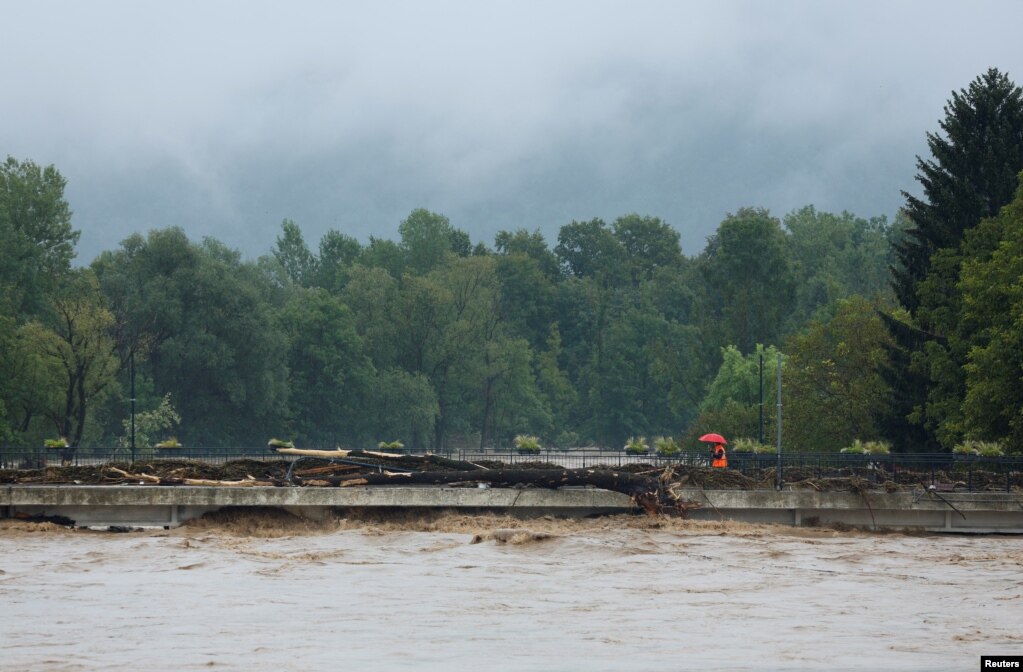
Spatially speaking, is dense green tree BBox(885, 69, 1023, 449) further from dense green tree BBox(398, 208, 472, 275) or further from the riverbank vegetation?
dense green tree BBox(398, 208, 472, 275)

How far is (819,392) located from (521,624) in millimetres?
61870

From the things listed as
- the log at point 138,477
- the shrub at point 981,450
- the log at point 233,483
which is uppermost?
the shrub at point 981,450

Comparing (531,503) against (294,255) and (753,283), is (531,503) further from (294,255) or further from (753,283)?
(294,255)

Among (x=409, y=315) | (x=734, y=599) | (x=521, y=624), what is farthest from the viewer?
(x=409, y=315)

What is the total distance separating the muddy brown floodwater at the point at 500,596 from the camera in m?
21.6

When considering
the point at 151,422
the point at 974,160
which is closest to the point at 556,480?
the point at 974,160

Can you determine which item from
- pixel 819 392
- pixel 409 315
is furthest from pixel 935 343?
pixel 409 315

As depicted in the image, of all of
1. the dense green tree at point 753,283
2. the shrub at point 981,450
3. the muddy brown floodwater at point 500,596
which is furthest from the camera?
the dense green tree at point 753,283

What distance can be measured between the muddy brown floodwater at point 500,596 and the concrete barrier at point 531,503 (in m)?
0.49

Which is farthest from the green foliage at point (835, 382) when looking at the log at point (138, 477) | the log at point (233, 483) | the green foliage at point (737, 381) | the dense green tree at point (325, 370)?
the dense green tree at point (325, 370)

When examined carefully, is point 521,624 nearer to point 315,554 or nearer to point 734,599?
point 734,599

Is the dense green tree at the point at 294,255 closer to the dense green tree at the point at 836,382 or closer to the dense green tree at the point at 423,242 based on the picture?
the dense green tree at the point at 423,242

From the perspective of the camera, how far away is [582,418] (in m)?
159

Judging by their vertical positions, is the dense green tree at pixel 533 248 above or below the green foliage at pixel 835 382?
above
